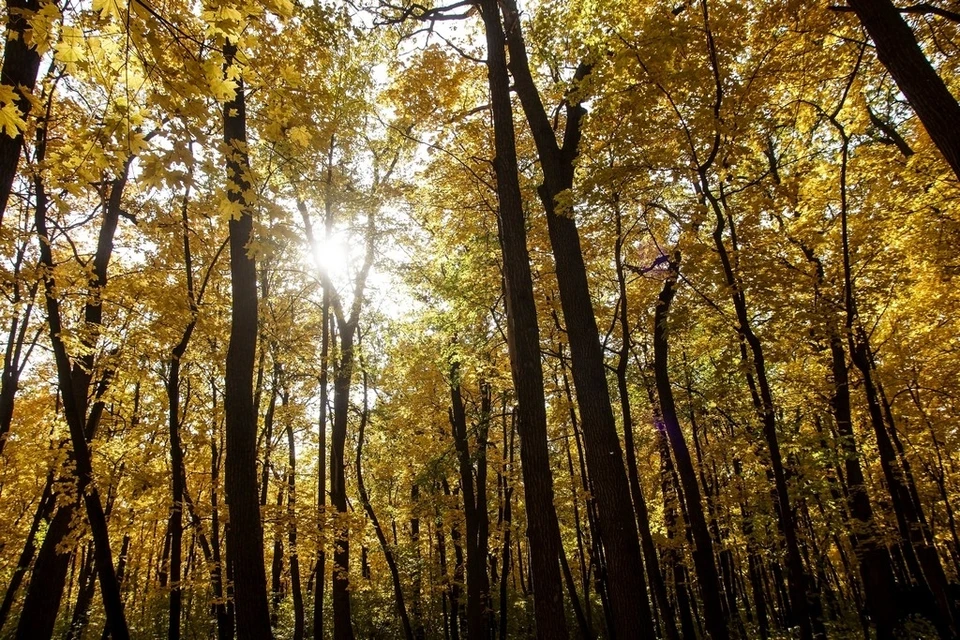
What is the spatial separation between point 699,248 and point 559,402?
6.45 meters

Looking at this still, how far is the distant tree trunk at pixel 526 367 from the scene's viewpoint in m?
4.71

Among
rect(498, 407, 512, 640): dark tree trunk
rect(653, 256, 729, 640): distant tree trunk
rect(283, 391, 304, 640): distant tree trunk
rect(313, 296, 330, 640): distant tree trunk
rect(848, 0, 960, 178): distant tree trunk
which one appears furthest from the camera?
rect(498, 407, 512, 640): dark tree trunk

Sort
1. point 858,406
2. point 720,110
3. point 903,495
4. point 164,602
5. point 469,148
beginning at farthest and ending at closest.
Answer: point 164,602 → point 858,406 → point 903,495 → point 469,148 → point 720,110

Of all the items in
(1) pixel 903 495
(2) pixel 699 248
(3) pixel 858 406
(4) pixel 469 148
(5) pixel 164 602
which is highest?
(4) pixel 469 148

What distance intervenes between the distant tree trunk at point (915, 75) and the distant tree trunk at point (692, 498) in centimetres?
533

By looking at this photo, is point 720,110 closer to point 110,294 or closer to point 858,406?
point 110,294

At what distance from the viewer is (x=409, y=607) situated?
68.4ft

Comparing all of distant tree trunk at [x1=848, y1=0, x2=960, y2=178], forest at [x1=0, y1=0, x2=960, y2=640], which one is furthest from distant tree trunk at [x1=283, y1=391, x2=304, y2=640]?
distant tree trunk at [x1=848, y1=0, x2=960, y2=178]

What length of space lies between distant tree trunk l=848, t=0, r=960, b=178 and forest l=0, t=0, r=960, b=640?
0.02 meters

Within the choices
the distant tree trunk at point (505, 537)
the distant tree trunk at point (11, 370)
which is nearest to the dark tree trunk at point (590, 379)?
the distant tree trunk at point (11, 370)

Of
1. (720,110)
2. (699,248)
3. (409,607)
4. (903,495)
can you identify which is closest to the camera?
(720,110)

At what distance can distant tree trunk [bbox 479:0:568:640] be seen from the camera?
15.5 feet

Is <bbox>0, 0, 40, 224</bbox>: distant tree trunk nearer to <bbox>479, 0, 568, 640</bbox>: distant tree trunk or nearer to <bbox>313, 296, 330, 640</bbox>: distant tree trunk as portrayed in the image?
<bbox>479, 0, 568, 640</bbox>: distant tree trunk

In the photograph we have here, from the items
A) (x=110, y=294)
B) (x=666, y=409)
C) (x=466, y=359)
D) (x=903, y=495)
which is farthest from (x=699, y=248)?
(x=903, y=495)
